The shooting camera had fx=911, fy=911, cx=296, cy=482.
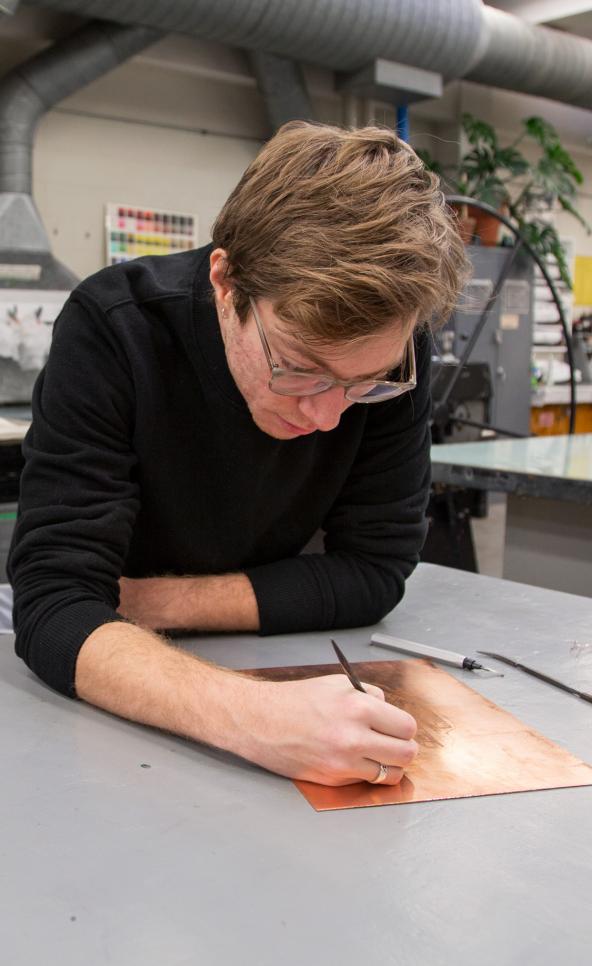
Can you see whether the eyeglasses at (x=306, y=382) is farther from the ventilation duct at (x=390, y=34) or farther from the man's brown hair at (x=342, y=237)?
the ventilation duct at (x=390, y=34)

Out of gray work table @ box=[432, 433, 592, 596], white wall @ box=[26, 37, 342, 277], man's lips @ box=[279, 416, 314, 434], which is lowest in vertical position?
gray work table @ box=[432, 433, 592, 596]

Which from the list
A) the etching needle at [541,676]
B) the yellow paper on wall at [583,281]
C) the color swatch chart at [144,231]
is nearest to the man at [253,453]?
the etching needle at [541,676]

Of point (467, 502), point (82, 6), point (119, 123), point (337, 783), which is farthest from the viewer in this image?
point (119, 123)

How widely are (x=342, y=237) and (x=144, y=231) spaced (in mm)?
3961

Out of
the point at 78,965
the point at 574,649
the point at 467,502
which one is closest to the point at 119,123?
the point at 467,502

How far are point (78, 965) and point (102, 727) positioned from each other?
34 centimetres

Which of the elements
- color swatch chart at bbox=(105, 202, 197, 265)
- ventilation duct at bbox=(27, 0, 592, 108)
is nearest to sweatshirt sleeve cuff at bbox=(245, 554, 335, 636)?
ventilation duct at bbox=(27, 0, 592, 108)

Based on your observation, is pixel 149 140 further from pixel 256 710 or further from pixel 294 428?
pixel 256 710

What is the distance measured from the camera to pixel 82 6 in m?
3.40

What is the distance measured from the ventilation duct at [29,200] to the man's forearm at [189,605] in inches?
90.3

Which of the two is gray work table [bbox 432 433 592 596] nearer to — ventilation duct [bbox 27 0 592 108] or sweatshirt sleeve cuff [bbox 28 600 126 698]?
sweatshirt sleeve cuff [bbox 28 600 126 698]

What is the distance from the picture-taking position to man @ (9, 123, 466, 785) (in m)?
0.82

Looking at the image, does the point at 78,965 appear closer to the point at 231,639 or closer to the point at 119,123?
the point at 231,639

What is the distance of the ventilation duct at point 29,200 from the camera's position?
127 inches
